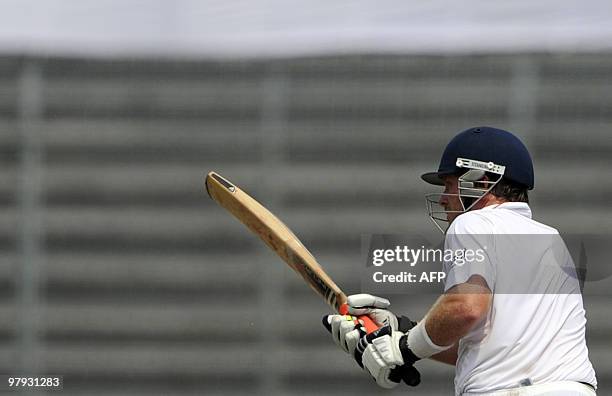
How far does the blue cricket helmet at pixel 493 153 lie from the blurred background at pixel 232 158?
371mm

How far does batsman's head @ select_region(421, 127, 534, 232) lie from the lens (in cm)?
176

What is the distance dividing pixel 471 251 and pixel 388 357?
0.89ft

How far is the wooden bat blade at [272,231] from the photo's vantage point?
2064 mm

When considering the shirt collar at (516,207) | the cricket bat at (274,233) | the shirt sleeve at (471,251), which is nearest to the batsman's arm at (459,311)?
the shirt sleeve at (471,251)

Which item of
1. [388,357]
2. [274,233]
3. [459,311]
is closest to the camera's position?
[459,311]

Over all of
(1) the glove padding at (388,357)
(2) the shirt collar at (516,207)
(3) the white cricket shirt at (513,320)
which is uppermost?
(2) the shirt collar at (516,207)

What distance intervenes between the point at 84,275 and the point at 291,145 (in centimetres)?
60

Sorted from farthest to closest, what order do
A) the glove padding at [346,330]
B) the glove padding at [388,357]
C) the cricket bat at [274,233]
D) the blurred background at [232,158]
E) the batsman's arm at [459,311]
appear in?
the blurred background at [232,158]
the cricket bat at [274,233]
the glove padding at [346,330]
the glove padding at [388,357]
the batsman's arm at [459,311]

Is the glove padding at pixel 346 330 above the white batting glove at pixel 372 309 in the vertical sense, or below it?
below

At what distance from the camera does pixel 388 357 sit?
1.72 meters

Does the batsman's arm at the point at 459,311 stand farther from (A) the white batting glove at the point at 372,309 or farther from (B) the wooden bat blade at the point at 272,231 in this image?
(B) the wooden bat blade at the point at 272,231

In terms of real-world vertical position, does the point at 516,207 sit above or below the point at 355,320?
above

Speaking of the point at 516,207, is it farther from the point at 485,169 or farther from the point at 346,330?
the point at 346,330

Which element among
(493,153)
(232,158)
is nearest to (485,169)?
(493,153)
